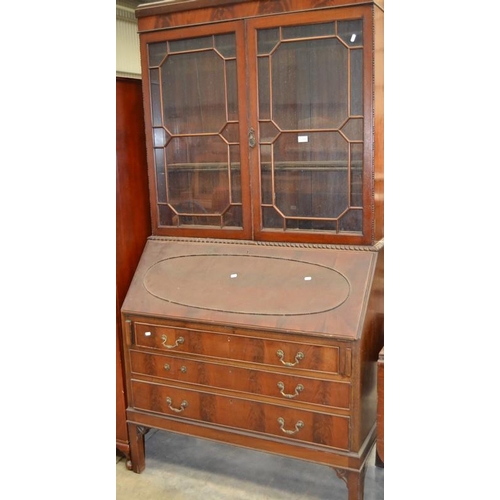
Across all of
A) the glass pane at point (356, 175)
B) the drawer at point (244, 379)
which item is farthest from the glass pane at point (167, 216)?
the glass pane at point (356, 175)

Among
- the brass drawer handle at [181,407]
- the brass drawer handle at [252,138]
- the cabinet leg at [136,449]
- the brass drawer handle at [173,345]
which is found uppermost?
the brass drawer handle at [252,138]

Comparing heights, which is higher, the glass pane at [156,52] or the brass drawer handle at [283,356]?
the glass pane at [156,52]

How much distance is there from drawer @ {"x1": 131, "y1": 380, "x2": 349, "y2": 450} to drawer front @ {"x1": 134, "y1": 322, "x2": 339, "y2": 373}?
170 mm

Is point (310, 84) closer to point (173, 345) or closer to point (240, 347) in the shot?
point (240, 347)

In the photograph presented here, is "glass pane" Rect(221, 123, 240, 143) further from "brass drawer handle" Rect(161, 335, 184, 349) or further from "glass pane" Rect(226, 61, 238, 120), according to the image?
"brass drawer handle" Rect(161, 335, 184, 349)

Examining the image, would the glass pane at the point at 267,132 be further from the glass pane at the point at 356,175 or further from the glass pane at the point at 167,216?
the glass pane at the point at 167,216

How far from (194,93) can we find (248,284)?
838mm

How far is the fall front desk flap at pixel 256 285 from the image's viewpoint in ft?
6.07

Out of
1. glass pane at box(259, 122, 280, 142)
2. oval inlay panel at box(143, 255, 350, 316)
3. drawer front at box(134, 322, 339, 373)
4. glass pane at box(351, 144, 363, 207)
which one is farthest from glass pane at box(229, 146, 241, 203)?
drawer front at box(134, 322, 339, 373)
